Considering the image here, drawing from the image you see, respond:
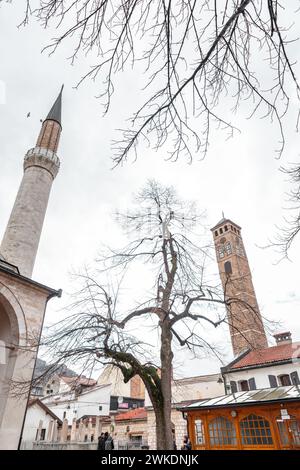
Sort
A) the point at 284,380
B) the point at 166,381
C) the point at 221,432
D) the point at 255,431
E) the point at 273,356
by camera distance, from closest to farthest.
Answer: the point at 166,381 → the point at 255,431 → the point at 221,432 → the point at 284,380 → the point at 273,356

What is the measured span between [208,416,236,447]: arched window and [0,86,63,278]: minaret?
11.6m

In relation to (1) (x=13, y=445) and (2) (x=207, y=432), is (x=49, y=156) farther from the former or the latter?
(2) (x=207, y=432)

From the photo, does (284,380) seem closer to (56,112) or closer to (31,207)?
(31,207)

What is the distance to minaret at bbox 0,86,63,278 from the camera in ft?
43.9

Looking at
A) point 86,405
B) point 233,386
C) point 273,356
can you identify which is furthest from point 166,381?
point 86,405

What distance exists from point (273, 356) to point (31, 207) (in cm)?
1883

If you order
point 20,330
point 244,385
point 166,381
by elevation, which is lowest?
point 166,381

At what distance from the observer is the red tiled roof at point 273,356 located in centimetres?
2008

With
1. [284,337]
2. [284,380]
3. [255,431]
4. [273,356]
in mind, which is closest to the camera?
[255,431]

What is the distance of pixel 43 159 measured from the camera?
16.4 m
